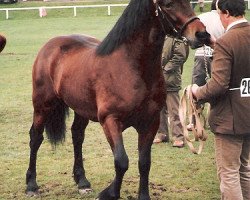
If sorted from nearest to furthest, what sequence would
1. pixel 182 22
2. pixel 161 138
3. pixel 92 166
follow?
pixel 182 22 → pixel 92 166 → pixel 161 138

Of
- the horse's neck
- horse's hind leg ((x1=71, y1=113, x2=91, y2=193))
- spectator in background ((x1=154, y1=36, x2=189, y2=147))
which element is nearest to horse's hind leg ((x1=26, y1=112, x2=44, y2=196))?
horse's hind leg ((x1=71, y1=113, x2=91, y2=193))

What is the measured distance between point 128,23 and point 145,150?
49.6 inches

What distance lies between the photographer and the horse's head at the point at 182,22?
4.57 meters

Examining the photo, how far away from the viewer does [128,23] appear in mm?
5168

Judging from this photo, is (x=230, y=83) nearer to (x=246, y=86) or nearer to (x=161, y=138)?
(x=246, y=86)

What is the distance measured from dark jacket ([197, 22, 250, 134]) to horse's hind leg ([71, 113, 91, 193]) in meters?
2.05

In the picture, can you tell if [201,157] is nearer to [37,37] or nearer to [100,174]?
[100,174]

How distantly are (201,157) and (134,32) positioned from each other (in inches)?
115

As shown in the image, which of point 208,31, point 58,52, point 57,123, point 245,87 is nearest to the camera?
point 245,87

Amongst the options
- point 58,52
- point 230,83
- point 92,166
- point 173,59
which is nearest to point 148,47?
point 230,83

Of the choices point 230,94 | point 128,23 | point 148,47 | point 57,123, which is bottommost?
point 57,123

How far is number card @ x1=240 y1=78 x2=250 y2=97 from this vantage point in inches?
180

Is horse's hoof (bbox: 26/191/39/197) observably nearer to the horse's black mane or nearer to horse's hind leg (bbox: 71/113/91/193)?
horse's hind leg (bbox: 71/113/91/193)

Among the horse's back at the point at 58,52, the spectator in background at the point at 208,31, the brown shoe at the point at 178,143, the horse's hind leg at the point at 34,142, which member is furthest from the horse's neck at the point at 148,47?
the brown shoe at the point at 178,143
